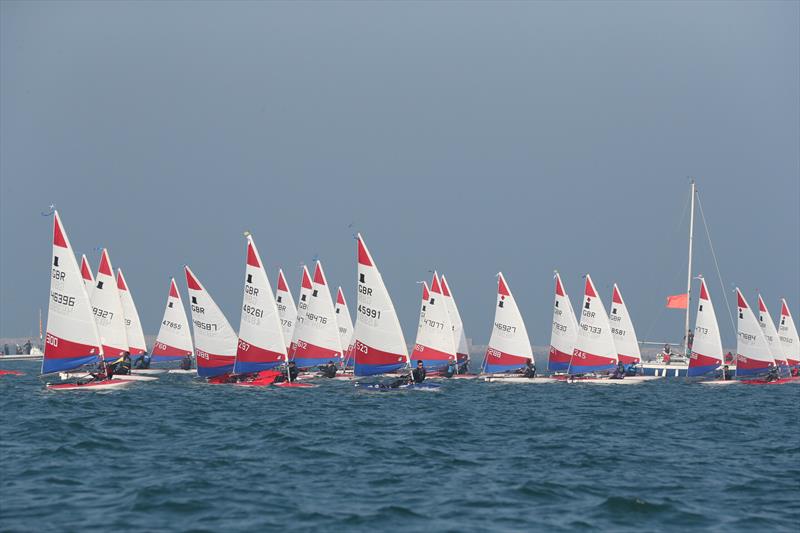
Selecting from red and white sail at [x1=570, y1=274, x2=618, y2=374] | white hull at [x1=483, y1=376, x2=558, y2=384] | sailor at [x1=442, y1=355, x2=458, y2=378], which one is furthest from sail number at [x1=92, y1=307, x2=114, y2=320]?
red and white sail at [x1=570, y1=274, x2=618, y2=374]

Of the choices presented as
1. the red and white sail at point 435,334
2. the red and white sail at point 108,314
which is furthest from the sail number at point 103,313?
the red and white sail at point 435,334

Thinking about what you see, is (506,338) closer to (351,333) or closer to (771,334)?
(351,333)

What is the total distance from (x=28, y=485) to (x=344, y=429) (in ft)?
47.6

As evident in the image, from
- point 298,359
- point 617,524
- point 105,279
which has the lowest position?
point 617,524

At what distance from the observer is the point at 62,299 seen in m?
48.3

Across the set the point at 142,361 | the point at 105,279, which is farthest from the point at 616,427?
the point at 142,361

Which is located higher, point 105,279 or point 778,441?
point 105,279

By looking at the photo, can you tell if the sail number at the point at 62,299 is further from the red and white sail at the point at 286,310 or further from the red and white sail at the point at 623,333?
the red and white sail at the point at 623,333

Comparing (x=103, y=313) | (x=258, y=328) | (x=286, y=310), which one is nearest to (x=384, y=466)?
(x=258, y=328)

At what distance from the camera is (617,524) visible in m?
20.5

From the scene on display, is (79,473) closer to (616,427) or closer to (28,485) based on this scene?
(28,485)

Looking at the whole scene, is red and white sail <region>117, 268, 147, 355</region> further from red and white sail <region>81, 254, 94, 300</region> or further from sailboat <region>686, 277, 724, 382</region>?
sailboat <region>686, 277, 724, 382</region>

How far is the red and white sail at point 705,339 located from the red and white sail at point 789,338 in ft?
36.6

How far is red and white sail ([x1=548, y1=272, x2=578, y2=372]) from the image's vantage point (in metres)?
73.7
